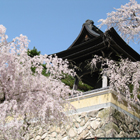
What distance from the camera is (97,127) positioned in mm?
7336

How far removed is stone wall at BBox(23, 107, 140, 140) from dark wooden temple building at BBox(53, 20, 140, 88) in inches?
90.0

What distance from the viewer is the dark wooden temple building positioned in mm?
7891

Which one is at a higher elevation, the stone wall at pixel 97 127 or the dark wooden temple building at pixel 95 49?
the dark wooden temple building at pixel 95 49

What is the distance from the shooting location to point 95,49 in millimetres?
8633

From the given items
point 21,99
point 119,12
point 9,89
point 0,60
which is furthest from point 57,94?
point 119,12

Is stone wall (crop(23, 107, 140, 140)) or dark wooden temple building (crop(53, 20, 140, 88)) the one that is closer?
stone wall (crop(23, 107, 140, 140))

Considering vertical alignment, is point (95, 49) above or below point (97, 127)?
above

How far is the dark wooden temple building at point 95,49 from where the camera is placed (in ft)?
25.9

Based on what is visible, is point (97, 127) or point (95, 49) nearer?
point (97, 127)

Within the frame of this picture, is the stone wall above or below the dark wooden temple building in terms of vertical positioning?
below

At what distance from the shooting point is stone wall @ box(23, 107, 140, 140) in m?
7.20

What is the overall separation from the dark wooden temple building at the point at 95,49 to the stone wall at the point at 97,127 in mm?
2286

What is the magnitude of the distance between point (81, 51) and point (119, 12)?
267cm

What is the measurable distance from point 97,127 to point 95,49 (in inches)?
134
